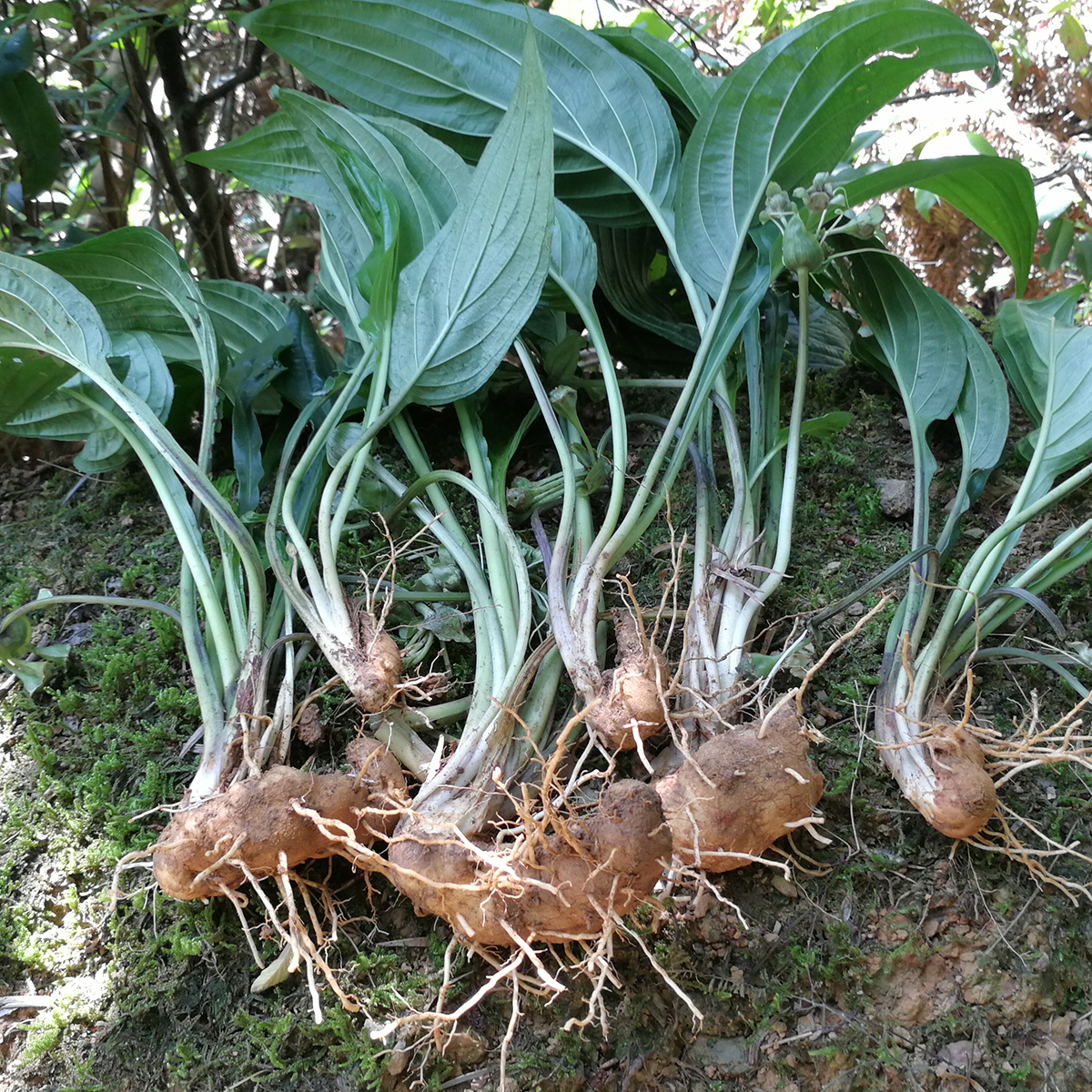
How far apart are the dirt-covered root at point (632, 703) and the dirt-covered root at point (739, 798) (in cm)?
7

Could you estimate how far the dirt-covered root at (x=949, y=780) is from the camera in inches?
34.7

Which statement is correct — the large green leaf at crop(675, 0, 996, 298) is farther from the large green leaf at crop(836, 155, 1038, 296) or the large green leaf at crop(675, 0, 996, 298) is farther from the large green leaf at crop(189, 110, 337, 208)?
the large green leaf at crop(189, 110, 337, 208)

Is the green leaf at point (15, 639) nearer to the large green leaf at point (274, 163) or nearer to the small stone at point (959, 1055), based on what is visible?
the large green leaf at point (274, 163)

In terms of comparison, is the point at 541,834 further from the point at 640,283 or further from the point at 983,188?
the point at 983,188

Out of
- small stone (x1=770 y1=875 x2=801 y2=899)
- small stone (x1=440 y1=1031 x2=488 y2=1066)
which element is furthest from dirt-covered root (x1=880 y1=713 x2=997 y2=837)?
small stone (x1=440 y1=1031 x2=488 y2=1066)

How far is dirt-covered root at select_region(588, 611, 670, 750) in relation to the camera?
0.93m

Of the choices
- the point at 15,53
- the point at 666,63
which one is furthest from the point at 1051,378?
the point at 15,53

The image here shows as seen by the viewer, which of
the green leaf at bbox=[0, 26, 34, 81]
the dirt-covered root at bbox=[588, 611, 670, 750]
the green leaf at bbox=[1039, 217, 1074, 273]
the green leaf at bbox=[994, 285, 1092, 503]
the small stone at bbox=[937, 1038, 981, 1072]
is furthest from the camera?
the green leaf at bbox=[1039, 217, 1074, 273]

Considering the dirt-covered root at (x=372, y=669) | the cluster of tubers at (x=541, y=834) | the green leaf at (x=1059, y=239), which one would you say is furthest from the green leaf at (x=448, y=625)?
the green leaf at (x=1059, y=239)

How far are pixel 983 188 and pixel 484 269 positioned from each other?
750mm

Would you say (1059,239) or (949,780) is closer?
(949,780)

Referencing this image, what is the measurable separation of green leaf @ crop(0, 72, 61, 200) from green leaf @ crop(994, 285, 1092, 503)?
1.67 m

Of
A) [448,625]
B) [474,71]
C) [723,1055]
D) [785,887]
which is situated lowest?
[723,1055]

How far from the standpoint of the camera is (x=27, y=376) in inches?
47.9
